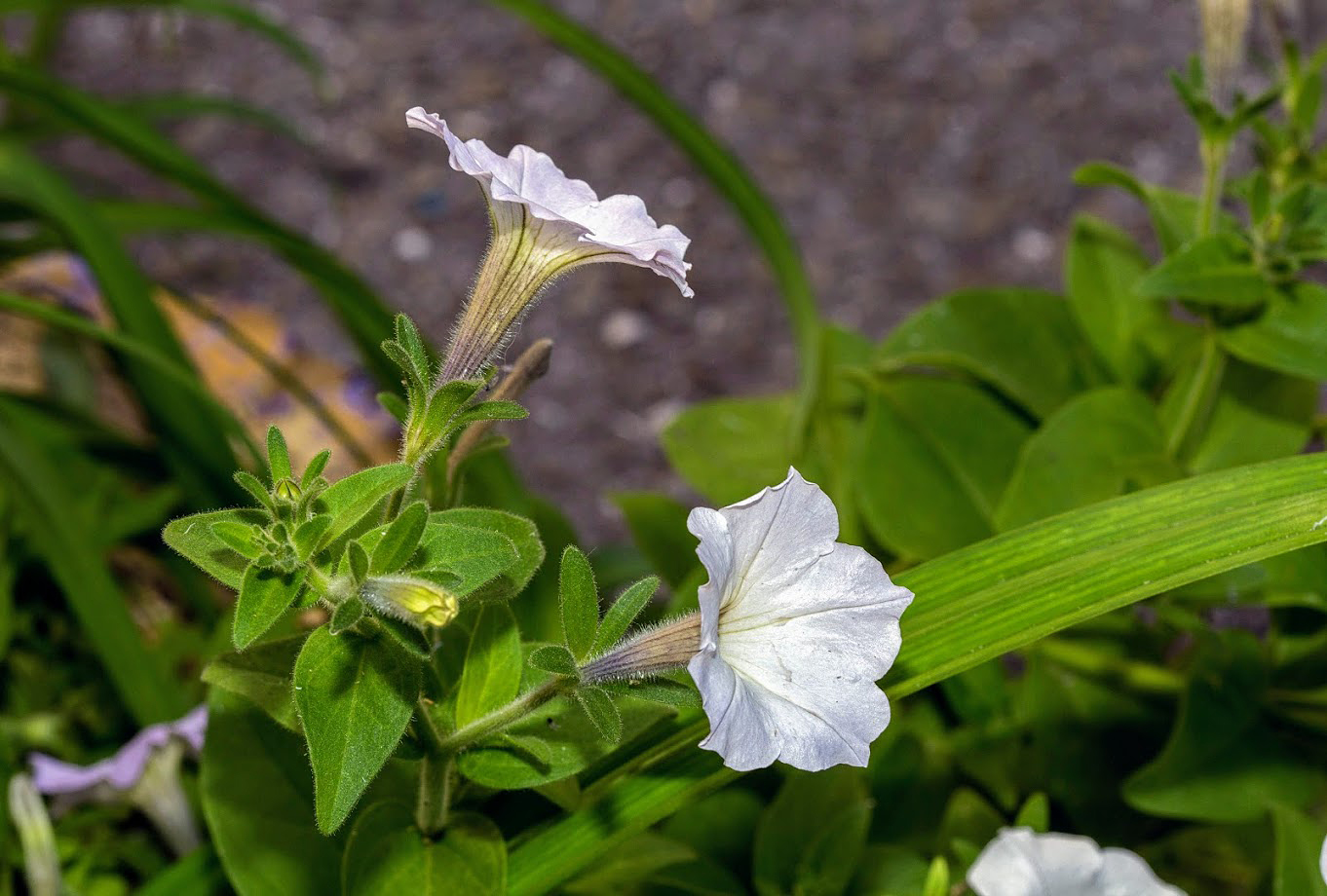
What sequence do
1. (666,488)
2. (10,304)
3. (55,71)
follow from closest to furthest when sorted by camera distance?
(10,304) → (666,488) → (55,71)

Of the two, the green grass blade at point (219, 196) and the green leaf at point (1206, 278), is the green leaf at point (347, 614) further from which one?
the green grass blade at point (219, 196)

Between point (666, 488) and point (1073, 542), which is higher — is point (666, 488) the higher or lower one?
the lower one

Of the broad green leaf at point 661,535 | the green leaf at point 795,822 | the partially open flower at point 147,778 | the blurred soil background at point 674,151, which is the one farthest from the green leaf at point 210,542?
the blurred soil background at point 674,151

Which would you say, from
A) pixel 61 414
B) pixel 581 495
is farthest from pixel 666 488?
pixel 61 414

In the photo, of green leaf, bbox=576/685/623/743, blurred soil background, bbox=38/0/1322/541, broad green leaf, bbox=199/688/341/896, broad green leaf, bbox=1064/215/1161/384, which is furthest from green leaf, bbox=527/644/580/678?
blurred soil background, bbox=38/0/1322/541

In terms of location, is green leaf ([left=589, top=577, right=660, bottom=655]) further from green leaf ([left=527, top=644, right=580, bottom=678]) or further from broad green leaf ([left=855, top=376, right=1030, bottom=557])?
broad green leaf ([left=855, top=376, right=1030, bottom=557])

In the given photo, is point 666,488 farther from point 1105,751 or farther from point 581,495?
point 1105,751
